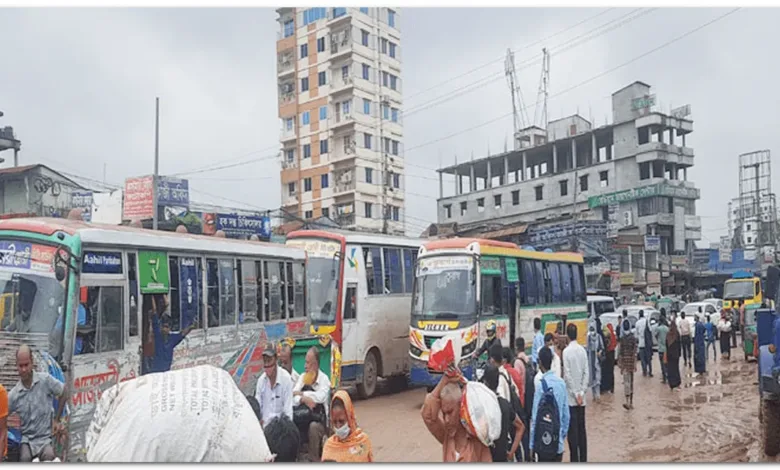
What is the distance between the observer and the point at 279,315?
40.7 ft

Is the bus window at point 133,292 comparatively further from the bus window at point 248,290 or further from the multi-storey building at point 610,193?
the multi-storey building at point 610,193

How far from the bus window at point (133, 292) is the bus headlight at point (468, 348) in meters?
6.54

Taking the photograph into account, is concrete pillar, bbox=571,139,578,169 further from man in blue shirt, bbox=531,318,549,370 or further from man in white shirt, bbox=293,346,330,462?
man in white shirt, bbox=293,346,330,462

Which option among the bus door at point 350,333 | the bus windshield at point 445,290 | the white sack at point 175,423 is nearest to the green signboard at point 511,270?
the bus windshield at point 445,290

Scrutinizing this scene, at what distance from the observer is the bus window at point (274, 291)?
39.8 ft

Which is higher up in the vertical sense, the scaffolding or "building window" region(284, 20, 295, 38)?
"building window" region(284, 20, 295, 38)

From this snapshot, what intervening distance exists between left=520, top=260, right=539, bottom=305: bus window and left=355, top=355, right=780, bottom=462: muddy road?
2.62 metres

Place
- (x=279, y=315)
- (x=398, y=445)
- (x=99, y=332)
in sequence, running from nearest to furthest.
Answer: (x=99, y=332) < (x=398, y=445) < (x=279, y=315)

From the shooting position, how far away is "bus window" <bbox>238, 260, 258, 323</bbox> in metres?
11.2

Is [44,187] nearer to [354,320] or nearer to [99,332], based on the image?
[354,320]

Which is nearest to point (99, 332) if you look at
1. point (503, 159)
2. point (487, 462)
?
point (487, 462)

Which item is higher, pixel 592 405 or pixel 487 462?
pixel 487 462

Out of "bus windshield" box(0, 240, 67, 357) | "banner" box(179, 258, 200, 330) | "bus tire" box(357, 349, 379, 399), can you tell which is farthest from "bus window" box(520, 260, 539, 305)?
"bus windshield" box(0, 240, 67, 357)

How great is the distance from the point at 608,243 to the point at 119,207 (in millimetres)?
29301
